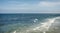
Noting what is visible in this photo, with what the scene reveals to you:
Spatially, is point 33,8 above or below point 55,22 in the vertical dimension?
above

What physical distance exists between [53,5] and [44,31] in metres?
0.47

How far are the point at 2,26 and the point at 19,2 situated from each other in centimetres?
50

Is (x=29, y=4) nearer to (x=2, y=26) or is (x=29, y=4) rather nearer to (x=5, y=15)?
(x=5, y=15)

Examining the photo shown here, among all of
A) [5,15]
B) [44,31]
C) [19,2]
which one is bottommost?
[44,31]

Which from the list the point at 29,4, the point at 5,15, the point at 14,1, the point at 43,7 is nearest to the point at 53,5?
the point at 43,7

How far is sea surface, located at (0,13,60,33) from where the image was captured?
5.56ft

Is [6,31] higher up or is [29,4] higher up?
[29,4]

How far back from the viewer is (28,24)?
1749 mm

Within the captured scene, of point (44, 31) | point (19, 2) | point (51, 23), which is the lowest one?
point (44, 31)

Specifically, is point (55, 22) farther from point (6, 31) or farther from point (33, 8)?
point (6, 31)

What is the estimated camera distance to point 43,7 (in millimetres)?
1688

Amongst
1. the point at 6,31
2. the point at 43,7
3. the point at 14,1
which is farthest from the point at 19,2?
the point at 6,31

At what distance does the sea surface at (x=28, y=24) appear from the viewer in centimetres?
170

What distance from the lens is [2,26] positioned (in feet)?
5.58
